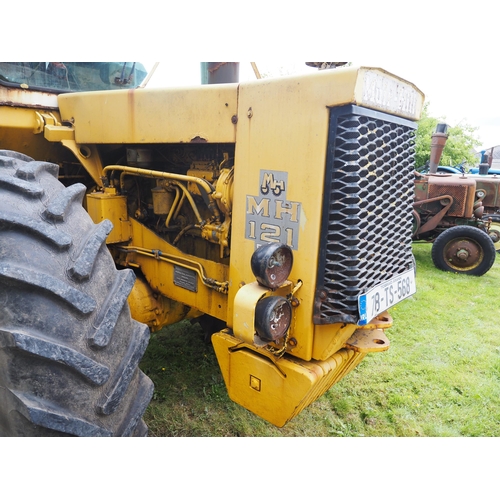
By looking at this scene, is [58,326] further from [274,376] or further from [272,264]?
[274,376]

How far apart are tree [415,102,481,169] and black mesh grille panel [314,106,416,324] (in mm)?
18115

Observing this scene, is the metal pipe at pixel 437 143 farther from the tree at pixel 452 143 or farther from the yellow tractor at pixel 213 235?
the tree at pixel 452 143

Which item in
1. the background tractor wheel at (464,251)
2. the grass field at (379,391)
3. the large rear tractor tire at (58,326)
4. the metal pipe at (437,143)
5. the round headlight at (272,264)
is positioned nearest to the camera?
the large rear tractor tire at (58,326)

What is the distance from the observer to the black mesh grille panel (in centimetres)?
159

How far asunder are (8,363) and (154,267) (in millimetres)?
1227

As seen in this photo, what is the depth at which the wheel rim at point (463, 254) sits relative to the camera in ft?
20.7

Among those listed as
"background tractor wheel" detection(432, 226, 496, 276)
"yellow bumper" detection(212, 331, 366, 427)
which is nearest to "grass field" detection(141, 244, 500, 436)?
"yellow bumper" detection(212, 331, 366, 427)

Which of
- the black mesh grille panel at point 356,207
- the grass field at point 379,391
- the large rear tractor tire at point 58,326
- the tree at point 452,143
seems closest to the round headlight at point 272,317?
the black mesh grille panel at point 356,207

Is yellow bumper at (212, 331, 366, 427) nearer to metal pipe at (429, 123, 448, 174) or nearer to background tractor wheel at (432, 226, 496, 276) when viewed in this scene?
background tractor wheel at (432, 226, 496, 276)

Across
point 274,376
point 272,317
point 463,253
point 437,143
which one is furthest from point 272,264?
point 437,143

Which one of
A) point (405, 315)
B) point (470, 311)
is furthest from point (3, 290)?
point (470, 311)

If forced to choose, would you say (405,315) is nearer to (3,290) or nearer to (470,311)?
(470,311)

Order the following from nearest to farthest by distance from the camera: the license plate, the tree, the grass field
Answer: the license plate < the grass field < the tree

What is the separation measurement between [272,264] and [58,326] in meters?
0.77
